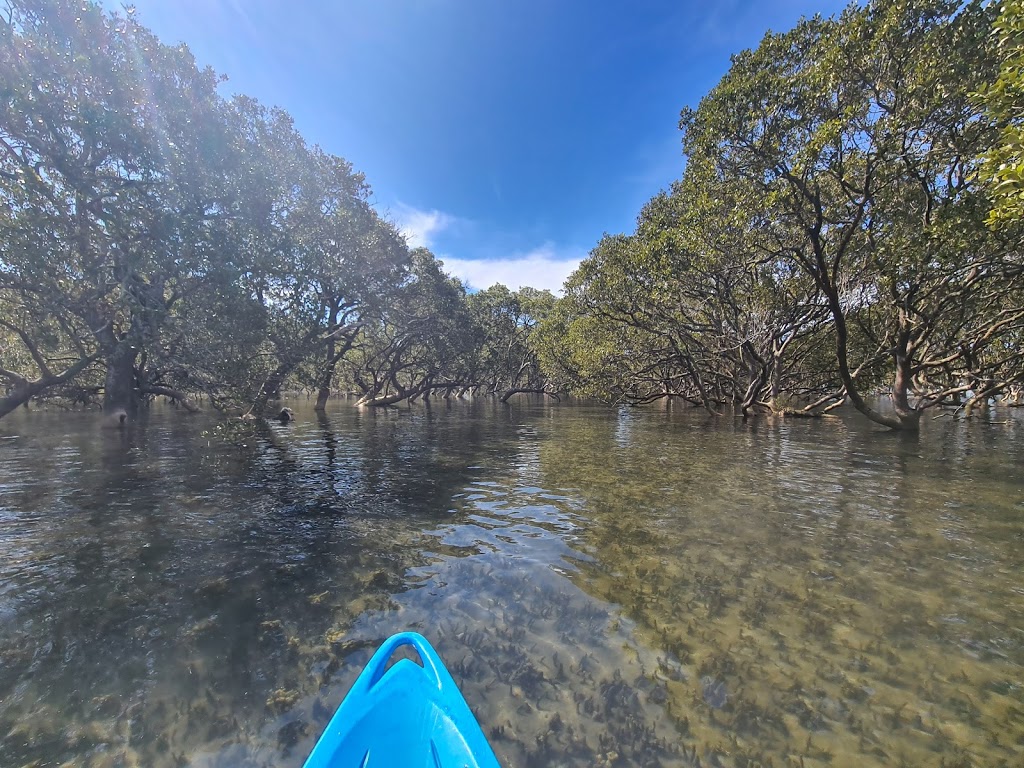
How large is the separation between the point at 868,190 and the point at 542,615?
46.2ft

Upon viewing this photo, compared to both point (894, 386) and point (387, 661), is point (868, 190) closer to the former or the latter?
point (894, 386)

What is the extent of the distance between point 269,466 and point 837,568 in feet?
41.2

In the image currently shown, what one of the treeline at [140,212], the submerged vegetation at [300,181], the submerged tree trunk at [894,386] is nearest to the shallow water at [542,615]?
the treeline at [140,212]

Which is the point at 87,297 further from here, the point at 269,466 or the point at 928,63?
the point at 928,63

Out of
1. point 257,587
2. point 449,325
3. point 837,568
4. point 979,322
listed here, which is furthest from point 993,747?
point 449,325

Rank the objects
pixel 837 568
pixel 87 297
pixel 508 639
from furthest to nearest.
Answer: pixel 87 297 → pixel 837 568 → pixel 508 639

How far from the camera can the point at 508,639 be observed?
12.6 feet

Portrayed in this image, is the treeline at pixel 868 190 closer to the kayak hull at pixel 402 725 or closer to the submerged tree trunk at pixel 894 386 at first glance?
the submerged tree trunk at pixel 894 386

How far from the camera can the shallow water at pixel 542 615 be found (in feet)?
9.14

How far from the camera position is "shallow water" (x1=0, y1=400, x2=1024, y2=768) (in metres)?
2.79

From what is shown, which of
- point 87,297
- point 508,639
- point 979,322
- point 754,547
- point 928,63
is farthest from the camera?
point 979,322

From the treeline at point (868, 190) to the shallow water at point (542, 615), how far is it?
5.40 meters

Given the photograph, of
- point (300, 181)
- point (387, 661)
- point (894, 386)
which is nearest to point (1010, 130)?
point (387, 661)

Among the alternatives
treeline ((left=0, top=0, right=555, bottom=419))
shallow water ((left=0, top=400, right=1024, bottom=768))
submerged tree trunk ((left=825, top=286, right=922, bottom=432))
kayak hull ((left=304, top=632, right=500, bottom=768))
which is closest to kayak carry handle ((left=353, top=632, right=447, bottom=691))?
kayak hull ((left=304, top=632, right=500, bottom=768))
